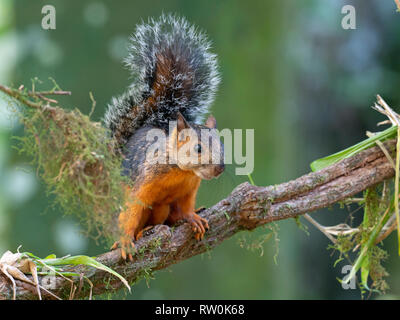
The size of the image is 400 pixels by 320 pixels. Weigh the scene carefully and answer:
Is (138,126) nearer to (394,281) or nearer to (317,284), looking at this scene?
(394,281)

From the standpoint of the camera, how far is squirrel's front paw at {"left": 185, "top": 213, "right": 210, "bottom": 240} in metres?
1.82

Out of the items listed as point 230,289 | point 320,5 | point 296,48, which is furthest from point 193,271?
point 320,5

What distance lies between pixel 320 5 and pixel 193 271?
3.01m

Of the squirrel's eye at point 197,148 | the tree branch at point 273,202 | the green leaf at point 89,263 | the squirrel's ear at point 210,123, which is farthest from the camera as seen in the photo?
the squirrel's ear at point 210,123

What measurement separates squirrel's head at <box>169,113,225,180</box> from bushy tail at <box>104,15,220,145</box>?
18 cm

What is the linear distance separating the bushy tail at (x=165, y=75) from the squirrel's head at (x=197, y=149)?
0.18 metres

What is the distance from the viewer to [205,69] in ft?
7.19

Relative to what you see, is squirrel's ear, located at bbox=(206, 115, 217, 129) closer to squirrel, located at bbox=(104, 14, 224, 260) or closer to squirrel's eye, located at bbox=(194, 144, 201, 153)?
squirrel, located at bbox=(104, 14, 224, 260)

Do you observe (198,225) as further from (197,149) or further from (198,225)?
(197,149)

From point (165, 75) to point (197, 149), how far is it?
1.30 ft

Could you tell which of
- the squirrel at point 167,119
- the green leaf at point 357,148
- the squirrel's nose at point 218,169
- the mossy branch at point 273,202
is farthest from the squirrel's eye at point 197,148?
the green leaf at point 357,148

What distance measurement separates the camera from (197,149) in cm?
190

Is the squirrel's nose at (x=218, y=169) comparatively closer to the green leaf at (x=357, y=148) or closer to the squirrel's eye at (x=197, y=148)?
the squirrel's eye at (x=197, y=148)

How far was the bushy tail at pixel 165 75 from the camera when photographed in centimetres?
211
